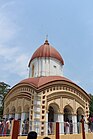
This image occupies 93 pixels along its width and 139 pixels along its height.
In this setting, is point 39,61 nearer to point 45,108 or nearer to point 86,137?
point 45,108

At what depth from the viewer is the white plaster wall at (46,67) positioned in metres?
26.2

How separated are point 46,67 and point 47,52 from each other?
7.63 ft

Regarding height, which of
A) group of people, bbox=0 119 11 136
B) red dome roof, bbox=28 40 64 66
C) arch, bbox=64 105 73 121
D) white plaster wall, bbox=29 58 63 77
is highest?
red dome roof, bbox=28 40 64 66

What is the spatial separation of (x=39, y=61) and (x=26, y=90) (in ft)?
21.3

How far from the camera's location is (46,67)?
2645 centimetres

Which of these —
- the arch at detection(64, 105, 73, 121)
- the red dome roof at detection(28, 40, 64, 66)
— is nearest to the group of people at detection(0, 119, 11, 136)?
the arch at detection(64, 105, 73, 121)

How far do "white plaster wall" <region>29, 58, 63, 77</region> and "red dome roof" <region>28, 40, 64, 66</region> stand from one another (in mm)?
555

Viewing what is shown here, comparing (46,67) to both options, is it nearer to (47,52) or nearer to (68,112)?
(47,52)

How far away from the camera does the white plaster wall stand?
26156 millimetres

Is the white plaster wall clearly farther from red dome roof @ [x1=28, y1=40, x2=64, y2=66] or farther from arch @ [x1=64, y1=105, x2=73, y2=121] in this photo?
arch @ [x1=64, y1=105, x2=73, y2=121]

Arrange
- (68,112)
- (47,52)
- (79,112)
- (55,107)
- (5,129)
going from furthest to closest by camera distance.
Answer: (47,52)
(79,112)
(68,112)
(55,107)
(5,129)

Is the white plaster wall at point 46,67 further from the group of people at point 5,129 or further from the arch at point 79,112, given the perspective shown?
the group of people at point 5,129

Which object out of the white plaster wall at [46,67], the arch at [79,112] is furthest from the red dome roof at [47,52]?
the arch at [79,112]

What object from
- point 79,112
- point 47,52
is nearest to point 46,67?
point 47,52
